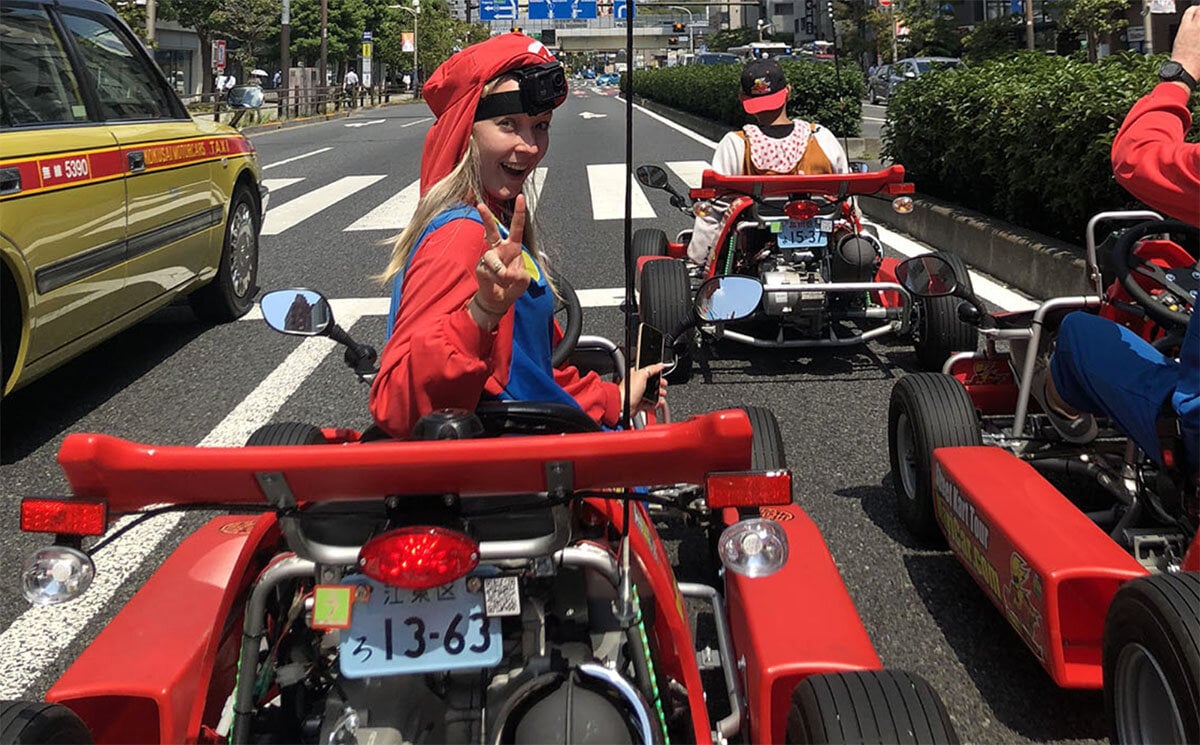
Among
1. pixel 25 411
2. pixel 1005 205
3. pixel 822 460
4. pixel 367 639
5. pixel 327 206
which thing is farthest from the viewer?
pixel 327 206

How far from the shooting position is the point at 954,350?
→ 536cm

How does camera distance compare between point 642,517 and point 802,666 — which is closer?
point 802,666

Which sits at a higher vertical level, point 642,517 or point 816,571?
point 642,517

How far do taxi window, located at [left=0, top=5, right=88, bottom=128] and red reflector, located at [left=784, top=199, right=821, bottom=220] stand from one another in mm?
3453

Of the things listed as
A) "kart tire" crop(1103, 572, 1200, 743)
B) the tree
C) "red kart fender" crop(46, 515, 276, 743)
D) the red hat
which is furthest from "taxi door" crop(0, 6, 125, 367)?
the tree

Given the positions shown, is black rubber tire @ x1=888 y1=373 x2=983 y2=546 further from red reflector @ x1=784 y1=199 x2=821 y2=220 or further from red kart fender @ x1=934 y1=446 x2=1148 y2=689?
red reflector @ x1=784 y1=199 x2=821 y2=220

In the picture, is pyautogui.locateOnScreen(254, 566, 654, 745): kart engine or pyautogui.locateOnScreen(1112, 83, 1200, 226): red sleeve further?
pyautogui.locateOnScreen(1112, 83, 1200, 226): red sleeve

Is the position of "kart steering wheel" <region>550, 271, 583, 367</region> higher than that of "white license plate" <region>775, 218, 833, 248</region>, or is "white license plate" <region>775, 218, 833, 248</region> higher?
"white license plate" <region>775, 218, 833, 248</region>

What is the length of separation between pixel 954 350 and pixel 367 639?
4.24 m

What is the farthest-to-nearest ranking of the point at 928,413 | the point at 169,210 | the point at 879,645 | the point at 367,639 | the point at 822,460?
1. the point at 169,210
2. the point at 822,460
3. the point at 928,413
4. the point at 879,645
5. the point at 367,639

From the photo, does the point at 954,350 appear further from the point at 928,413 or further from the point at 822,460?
the point at 928,413

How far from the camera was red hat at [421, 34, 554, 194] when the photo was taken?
7.14 ft

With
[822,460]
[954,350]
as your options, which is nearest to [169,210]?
[822,460]

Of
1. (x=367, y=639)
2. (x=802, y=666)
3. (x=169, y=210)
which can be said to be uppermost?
(x=169, y=210)
